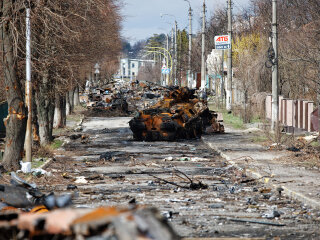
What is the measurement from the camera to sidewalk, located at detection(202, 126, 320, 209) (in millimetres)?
13023

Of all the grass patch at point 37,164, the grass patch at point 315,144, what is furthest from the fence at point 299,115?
the grass patch at point 37,164

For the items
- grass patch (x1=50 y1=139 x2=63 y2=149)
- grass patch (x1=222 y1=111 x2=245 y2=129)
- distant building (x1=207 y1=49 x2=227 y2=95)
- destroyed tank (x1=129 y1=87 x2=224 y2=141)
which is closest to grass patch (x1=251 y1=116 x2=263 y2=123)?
grass patch (x1=222 y1=111 x2=245 y2=129)

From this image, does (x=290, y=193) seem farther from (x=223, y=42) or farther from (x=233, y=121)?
(x=223, y=42)

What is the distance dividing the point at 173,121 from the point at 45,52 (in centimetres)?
771

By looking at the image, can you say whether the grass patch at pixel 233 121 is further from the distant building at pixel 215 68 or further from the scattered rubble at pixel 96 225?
the scattered rubble at pixel 96 225

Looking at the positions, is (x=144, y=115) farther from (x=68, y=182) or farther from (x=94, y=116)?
(x=94, y=116)

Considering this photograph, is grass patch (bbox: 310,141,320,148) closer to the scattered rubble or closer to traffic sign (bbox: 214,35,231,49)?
the scattered rubble

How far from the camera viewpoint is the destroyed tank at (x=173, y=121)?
95.2 feet

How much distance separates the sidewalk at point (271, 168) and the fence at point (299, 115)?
2144 mm

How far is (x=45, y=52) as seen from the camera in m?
23.0

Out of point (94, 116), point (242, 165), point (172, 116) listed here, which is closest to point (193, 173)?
point (242, 165)

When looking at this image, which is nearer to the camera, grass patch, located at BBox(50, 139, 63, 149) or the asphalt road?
the asphalt road

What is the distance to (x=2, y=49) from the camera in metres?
17.3

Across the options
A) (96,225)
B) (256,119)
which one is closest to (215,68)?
(256,119)
